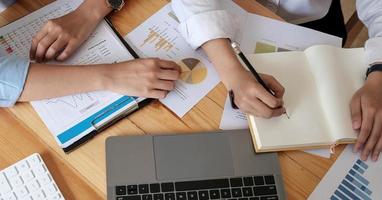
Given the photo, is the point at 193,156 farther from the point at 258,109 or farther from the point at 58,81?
the point at 58,81

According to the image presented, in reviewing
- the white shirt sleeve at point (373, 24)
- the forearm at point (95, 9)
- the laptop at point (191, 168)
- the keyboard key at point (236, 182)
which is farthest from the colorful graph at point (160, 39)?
the white shirt sleeve at point (373, 24)

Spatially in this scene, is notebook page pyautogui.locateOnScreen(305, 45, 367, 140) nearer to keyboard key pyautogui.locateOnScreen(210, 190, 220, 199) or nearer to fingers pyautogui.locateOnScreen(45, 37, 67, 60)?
keyboard key pyautogui.locateOnScreen(210, 190, 220, 199)

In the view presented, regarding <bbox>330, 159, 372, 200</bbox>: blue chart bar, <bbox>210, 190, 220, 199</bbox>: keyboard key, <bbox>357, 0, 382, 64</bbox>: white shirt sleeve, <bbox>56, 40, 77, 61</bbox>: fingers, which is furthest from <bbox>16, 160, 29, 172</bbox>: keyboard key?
<bbox>357, 0, 382, 64</bbox>: white shirt sleeve

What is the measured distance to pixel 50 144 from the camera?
70cm

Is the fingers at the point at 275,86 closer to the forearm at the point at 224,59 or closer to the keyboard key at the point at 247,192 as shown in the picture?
the forearm at the point at 224,59

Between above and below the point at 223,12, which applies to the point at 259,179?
below

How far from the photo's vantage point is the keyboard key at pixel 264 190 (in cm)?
66

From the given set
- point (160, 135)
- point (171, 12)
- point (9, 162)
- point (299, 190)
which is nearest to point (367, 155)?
point (299, 190)

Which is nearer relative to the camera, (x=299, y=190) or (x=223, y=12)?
(x=299, y=190)

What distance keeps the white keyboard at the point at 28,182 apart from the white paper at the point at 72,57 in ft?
0.20

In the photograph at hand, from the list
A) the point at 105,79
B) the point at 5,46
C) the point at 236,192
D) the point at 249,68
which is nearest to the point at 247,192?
the point at 236,192

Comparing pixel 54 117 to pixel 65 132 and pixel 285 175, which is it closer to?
pixel 65 132

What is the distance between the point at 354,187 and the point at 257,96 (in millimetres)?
243

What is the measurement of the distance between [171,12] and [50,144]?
39cm
